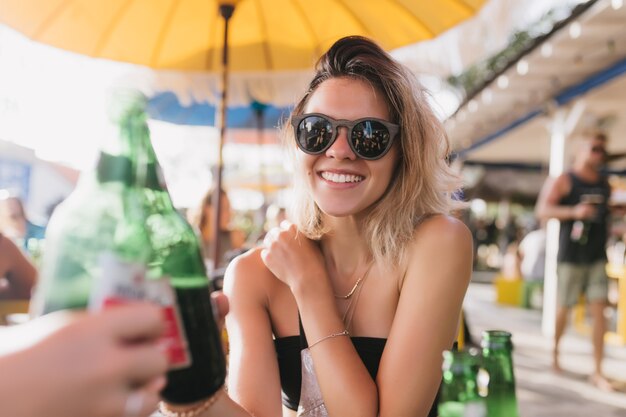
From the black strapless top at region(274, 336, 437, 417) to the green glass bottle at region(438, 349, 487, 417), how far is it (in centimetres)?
72

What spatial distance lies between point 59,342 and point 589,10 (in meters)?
5.61

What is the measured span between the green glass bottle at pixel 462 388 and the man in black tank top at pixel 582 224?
470 cm

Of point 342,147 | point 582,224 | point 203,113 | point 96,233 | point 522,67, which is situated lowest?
point 582,224

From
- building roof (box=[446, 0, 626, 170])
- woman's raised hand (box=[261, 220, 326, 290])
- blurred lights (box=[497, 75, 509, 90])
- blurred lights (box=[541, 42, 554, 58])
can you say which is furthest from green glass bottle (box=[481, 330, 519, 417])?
blurred lights (box=[497, 75, 509, 90])

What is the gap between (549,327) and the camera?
7.43 meters

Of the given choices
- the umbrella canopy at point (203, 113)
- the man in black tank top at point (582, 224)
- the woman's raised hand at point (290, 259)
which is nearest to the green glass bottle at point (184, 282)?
the woman's raised hand at point (290, 259)

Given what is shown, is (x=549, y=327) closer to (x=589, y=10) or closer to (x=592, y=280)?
(x=592, y=280)

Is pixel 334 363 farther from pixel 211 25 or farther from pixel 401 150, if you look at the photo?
pixel 211 25

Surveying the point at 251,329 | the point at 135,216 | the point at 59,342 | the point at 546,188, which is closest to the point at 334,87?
the point at 251,329

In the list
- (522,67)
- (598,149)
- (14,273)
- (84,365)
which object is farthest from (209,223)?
(84,365)

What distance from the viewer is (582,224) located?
5145 millimetres

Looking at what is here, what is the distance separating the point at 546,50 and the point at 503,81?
162cm

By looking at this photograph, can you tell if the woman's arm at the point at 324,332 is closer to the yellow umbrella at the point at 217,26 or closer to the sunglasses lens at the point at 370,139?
the sunglasses lens at the point at 370,139

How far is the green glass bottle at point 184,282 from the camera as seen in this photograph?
0.72m
